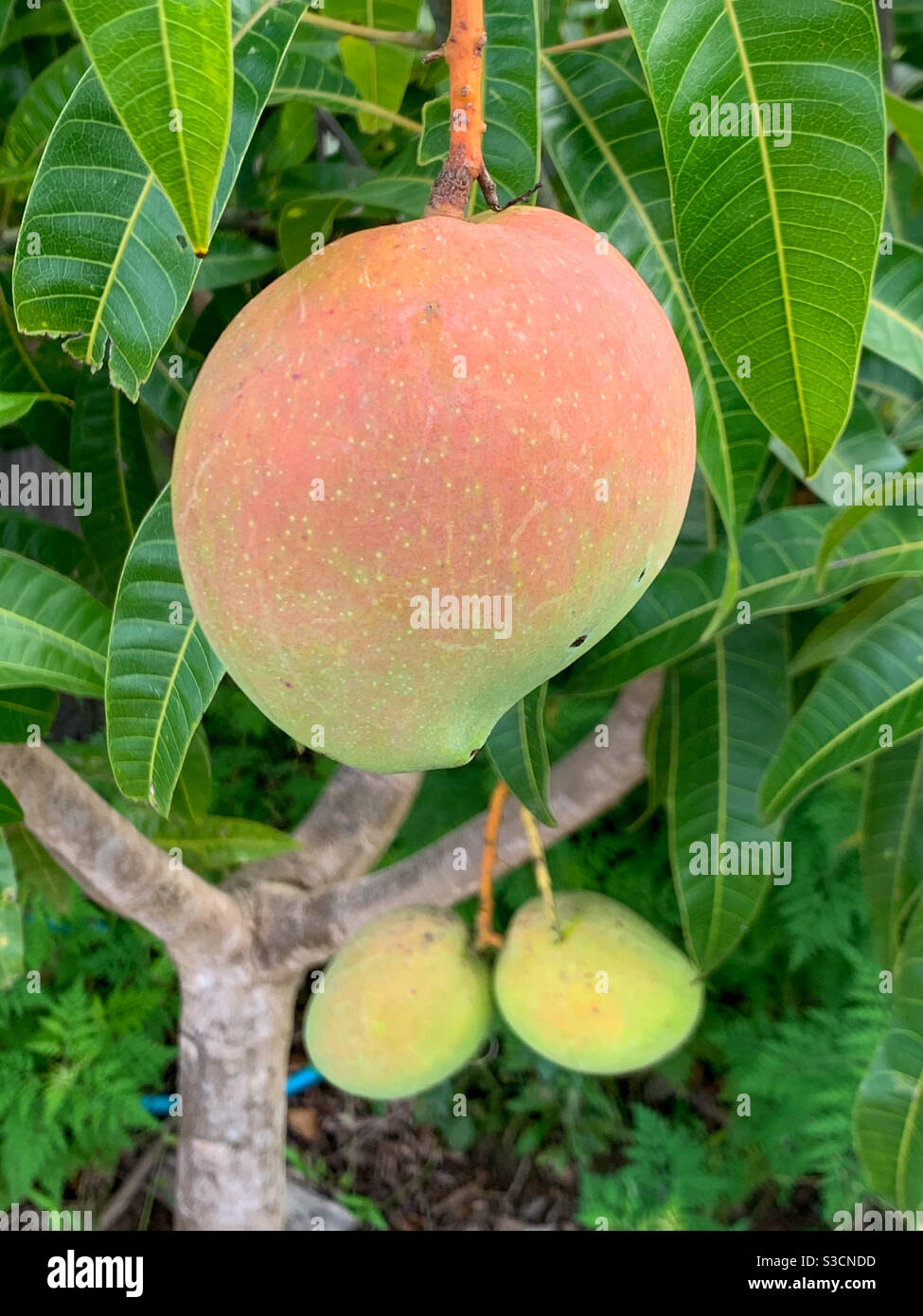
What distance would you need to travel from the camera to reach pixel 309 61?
2.24 ft

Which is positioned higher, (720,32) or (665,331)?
(720,32)

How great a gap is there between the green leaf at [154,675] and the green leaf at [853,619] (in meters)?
0.54

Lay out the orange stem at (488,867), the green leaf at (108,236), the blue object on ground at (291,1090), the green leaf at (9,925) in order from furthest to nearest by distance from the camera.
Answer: the blue object on ground at (291,1090) < the orange stem at (488,867) < the green leaf at (9,925) < the green leaf at (108,236)

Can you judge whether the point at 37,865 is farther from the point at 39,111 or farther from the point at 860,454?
the point at 860,454

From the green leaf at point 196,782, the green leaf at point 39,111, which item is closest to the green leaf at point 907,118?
the green leaf at point 39,111

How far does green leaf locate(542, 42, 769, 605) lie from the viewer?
564 millimetres

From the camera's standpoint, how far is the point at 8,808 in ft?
2.82

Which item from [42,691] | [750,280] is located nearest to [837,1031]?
[42,691]

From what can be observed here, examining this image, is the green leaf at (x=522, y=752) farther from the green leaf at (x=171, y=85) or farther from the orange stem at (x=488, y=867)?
the green leaf at (x=171, y=85)

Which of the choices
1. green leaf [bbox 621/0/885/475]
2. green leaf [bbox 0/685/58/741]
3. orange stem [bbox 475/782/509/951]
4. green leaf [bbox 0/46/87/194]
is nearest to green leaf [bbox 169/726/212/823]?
green leaf [bbox 0/685/58/741]

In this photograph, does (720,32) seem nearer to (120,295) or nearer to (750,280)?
(750,280)

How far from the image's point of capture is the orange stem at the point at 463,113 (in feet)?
1.18

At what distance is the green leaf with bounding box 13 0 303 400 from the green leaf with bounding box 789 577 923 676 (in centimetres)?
62

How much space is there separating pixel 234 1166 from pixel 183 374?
3.16 feet
